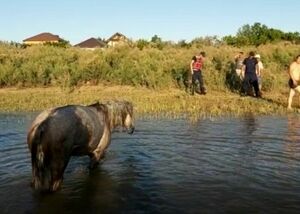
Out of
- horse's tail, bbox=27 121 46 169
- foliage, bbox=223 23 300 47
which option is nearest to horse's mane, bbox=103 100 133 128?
horse's tail, bbox=27 121 46 169

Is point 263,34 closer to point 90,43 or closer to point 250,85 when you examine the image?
point 250,85

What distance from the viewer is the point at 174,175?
8766 millimetres

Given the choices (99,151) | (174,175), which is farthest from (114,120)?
(174,175)

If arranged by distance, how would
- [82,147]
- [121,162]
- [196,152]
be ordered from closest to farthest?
1. [82,147]
2. [121,162]
3. [196,152]

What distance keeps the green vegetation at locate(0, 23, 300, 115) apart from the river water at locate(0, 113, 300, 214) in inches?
205

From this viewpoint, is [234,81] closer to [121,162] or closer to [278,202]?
[121,162]

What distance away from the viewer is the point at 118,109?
9719 mm

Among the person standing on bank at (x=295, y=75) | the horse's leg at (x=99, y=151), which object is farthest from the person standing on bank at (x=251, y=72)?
the horse's leg at (x=99, y=151)

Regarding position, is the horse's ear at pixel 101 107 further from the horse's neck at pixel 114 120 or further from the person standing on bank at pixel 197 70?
the person standing on bank at pixel 197 70

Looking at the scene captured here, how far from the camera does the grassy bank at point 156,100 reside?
17011mm

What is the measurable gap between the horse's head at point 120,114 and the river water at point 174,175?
719 millimetres

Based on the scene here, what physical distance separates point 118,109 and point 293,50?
72.3 ft

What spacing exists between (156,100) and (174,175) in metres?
11.1

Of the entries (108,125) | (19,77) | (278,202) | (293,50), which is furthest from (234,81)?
(278,202)
